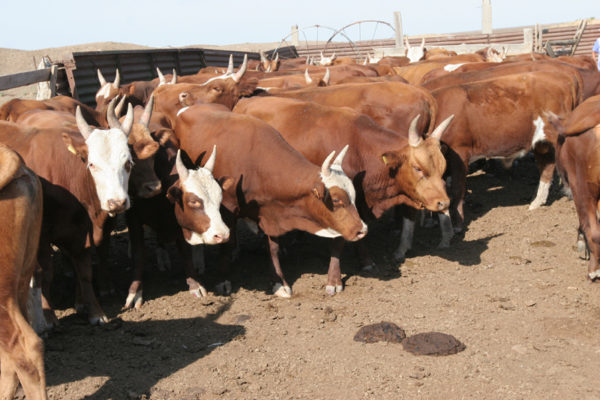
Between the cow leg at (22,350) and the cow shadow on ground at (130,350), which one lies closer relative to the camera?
the cow leg at (22,350)

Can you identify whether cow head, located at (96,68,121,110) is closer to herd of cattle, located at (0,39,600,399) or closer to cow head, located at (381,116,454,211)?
herd of cattle, located at (0,39,600,399)

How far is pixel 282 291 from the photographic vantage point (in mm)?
6938

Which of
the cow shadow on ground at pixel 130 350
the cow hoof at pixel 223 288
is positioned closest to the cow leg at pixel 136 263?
the cow shadow on ground at pixel 130 350

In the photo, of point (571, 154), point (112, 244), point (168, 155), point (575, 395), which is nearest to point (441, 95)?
point (571, 154)

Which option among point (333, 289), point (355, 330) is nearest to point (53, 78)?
point (333, 289)

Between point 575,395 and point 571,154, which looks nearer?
point 575,395

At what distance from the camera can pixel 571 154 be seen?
6.41m

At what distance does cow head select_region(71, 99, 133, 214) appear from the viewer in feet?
18.8

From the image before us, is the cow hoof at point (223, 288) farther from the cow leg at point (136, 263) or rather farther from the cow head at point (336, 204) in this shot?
the cow head at point (336, 204)

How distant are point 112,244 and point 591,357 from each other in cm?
602

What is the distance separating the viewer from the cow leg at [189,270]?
22.9ft

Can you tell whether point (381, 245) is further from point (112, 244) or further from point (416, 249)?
point (112, 244)

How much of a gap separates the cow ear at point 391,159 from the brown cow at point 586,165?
163cm

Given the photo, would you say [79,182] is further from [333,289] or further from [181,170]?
[333,289]
